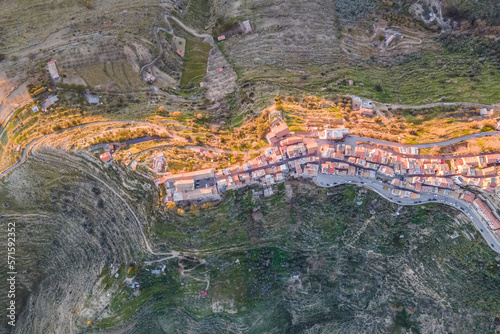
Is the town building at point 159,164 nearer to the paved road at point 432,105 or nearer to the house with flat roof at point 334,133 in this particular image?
the house with flat roof at point 334,133

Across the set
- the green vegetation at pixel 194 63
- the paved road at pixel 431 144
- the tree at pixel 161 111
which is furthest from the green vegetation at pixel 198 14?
the paved road at pixel 431 144

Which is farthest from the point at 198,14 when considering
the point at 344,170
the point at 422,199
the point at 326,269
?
the point at 326,269

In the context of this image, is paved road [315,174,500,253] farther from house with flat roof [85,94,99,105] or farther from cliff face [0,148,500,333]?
house with flat roof [85,94,99,105]

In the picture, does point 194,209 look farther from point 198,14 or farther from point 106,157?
point 198,14

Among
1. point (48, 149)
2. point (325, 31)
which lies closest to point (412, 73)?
point (325, 31)

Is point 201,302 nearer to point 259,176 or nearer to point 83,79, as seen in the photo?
point 259,176
